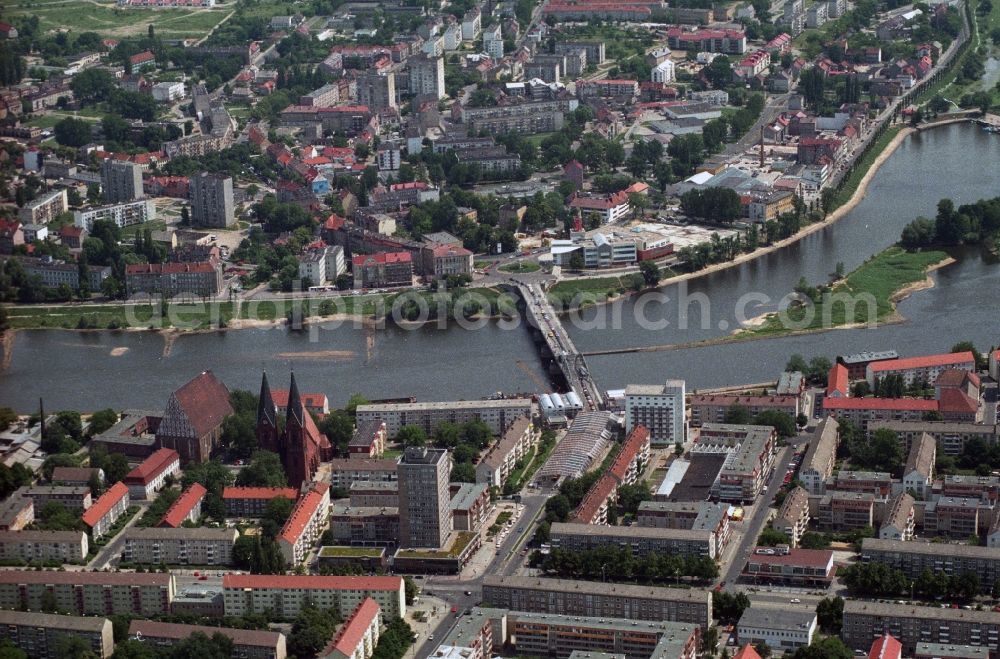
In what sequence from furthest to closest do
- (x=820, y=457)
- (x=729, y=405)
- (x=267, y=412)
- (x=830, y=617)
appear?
1. (x=729, y=405)
2. (x=267, y=412)
3. (x=820, y=457)
4. (x=830, y=617)

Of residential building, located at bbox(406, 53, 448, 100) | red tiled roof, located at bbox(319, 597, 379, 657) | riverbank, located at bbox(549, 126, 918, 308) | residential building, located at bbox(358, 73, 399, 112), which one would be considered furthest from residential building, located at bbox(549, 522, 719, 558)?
residential building, located at bbox(406, 53, 448, 100)

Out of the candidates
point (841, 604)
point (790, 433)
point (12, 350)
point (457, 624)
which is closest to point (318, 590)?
point (457, 624)

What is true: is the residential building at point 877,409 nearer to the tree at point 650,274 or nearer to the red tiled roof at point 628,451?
the red tiled roof at point 628,451

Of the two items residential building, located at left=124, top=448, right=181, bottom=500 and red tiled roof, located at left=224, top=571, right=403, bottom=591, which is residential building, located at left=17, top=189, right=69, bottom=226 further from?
red tiled roof, located at left=224, top=571, right=403, bottom=591

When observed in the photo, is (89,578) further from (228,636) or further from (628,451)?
(628,451)

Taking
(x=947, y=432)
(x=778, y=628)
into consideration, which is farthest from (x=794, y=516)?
(x=947, y=432)

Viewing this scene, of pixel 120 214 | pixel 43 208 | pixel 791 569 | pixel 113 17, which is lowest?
pixel 791 569

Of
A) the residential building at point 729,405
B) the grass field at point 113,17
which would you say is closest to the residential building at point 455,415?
the residential building at point 729,405
